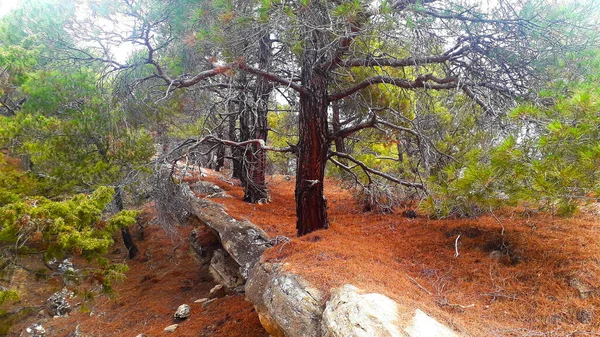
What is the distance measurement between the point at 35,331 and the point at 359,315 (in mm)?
7735

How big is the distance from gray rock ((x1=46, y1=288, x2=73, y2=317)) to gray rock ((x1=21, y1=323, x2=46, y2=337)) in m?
0.47

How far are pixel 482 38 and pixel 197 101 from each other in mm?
6019

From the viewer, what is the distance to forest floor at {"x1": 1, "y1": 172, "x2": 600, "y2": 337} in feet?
10.1

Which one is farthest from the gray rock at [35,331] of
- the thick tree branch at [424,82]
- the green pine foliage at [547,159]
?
the green pine foliage at [547,159]

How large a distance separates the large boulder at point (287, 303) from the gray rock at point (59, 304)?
6.24 meters

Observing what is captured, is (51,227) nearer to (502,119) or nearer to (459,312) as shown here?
(459,312)

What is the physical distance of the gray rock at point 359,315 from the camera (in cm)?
251

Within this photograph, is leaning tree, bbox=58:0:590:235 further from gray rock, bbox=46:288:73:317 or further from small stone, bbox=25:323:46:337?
gray rock, bbox=46:288:73:317

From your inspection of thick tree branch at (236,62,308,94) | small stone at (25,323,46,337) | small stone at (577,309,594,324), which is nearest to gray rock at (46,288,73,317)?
small stone at (25,323,46,337)

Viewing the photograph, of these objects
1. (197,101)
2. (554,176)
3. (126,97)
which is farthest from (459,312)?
(197,101)

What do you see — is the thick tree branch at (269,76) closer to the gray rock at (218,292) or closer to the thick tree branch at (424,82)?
the thick tree branch at (424,82)

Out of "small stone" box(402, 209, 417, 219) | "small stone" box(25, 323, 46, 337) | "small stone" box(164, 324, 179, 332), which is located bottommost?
"small stone" box(25, 323, 46, 337)

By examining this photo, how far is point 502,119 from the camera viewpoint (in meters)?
4.11

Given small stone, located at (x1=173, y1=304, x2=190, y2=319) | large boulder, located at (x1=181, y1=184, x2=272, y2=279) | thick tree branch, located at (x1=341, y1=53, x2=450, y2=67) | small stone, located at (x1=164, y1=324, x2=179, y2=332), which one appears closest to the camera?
thick tree branch, located at (x1=341, y1=53, x2=450, y2=67)
